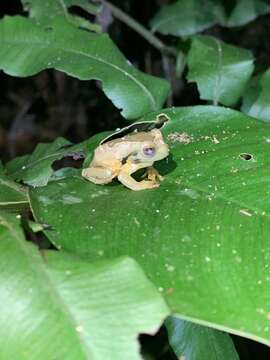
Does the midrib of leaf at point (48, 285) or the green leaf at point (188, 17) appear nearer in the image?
the midrib of leaf at point (48, 285)

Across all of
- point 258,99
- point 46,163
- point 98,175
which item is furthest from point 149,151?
point 258,99

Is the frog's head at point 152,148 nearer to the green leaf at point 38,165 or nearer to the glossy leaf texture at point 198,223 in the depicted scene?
the glossy leaf texture at point 198,223

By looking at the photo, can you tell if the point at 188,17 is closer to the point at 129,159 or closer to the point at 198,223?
the point at 129,159

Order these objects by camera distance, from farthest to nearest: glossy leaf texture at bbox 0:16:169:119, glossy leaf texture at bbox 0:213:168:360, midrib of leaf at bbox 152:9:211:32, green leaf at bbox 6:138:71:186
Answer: midrib of leaf at bbox 152:9:211:32
glossy leaf texture at bbox 0:16:169:119
green leaf at bbox 6:138:71:186
glossy leaf texture at bbox 0:213:168:360

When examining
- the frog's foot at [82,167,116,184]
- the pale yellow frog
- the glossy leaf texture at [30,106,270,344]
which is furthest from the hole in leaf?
the frog's foot at [82,167,116,184]

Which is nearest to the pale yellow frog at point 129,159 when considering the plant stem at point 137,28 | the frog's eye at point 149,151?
the frog's eye at point 149,151

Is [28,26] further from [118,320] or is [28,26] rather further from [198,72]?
[118,320]

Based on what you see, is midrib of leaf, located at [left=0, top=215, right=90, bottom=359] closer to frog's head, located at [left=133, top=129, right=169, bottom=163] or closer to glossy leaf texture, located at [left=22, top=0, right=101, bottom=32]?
frog's head, located at [left=133, top=129, right=169, bottom=163]
